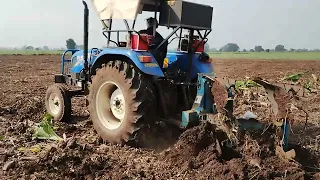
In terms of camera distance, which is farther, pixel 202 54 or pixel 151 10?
pixel 202 54

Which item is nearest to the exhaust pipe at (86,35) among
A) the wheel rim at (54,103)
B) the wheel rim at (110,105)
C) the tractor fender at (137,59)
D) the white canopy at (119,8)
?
the white canopy at (119,8)

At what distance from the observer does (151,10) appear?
592cm

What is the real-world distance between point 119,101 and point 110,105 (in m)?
0.30

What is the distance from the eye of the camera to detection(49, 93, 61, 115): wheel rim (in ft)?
24.2

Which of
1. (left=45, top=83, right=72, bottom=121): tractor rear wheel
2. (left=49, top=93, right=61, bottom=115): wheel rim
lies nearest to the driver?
(left=45, top=83, right=72, bottom=121): tractor rear wheel

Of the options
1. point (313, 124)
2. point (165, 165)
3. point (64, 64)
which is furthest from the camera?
point (64, 64)

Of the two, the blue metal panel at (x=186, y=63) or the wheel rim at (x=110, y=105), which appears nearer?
the wheel rim at (x=110, y=105)

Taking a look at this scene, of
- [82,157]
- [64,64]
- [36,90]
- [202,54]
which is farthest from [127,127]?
[36,90]

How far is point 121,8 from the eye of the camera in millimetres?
Result: 5777

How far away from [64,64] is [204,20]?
12.3 feet

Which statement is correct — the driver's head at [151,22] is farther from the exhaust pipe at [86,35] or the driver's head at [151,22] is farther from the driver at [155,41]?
the exhaust pipe at [86,35]

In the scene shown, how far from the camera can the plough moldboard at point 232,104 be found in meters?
4.65

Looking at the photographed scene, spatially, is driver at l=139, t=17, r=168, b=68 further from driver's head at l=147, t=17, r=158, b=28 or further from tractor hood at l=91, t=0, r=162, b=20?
tractor hood at l=91, t=0, r=162, b=20

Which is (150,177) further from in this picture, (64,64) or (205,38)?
(64,64)
